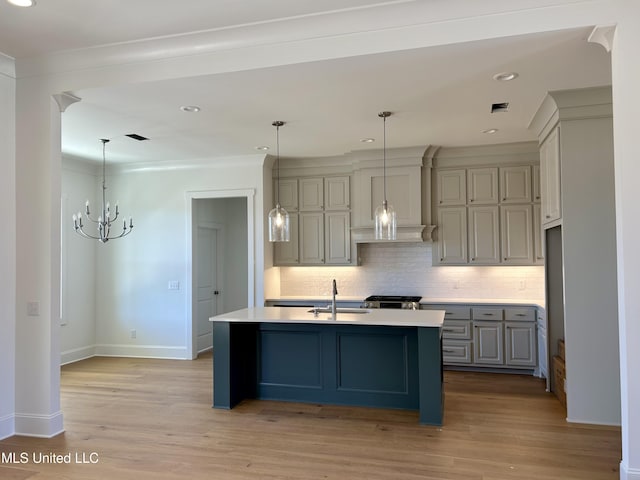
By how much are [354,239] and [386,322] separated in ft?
8.81

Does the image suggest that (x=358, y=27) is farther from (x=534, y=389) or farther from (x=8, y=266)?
(x=534, y=389)

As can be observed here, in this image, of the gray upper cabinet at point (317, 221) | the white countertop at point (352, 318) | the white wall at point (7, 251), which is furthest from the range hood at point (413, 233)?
the white wall at point (7, 251)

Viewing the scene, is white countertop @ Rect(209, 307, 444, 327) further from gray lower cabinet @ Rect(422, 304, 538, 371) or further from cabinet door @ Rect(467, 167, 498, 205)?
cabinet door @ Rect(467, 167, 498, 205)

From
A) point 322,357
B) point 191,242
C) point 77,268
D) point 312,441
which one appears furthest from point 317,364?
point 77,268

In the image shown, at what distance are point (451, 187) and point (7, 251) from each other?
5.05 m

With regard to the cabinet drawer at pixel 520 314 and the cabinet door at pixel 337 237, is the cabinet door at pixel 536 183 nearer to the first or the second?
the cabinet drawer at pixel 520 314

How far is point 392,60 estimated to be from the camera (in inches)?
134

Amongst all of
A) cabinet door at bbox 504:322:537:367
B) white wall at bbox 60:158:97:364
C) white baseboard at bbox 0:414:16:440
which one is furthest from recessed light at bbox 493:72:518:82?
white wall at bbox 60:158:97:364

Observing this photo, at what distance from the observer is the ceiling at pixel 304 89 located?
3.20 meters

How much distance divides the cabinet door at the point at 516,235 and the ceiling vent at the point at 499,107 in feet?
5.81

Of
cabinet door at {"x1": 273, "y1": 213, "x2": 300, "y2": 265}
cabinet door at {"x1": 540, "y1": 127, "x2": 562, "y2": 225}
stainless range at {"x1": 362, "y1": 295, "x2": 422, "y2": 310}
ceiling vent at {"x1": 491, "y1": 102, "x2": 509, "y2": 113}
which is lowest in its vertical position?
stainless range at {"x1": 362, "y1": 295, "x2": 422, "y2": 310}

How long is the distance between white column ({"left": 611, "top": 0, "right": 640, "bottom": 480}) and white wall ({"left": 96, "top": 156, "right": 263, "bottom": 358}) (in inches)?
192

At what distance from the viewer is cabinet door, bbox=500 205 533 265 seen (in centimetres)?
610

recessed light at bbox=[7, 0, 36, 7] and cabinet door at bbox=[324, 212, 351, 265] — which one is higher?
recessed light at bbox=[7, 0, 36, 7]
